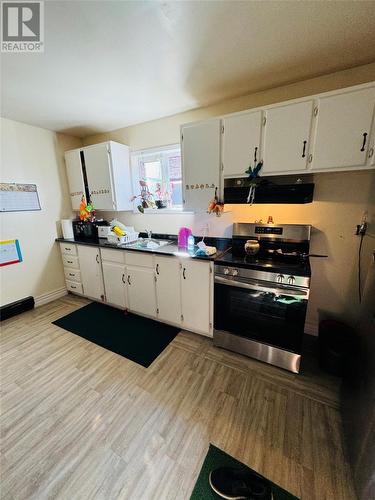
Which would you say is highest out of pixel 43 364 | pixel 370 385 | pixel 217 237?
pixel 217 237

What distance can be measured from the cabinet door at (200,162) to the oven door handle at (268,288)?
2.68 ft

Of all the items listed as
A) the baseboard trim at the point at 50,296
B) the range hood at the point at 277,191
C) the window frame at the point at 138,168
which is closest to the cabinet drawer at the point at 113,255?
the window frame at the point at 138,168

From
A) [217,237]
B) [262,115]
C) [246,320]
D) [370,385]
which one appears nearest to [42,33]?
[262,115]

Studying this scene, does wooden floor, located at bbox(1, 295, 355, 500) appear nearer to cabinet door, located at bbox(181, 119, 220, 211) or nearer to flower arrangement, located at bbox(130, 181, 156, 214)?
cabinet door, located at bbox(181, 119, 220, 211)

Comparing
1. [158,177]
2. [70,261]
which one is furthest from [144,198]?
[70,261]

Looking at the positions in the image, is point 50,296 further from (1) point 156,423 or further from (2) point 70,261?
(1) point 156,423

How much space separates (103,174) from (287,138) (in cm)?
230

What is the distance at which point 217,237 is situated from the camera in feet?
8.15

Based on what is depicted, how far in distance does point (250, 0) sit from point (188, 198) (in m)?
1.43

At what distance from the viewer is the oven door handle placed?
5.15 ft

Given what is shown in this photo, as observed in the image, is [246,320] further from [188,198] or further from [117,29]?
[117,29]

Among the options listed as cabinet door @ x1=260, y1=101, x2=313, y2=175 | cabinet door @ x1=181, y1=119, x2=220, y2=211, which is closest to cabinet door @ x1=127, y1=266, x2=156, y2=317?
cabinet door @ x1=181, y1=119, x2=220, y2=211

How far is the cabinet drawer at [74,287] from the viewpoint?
3146mm

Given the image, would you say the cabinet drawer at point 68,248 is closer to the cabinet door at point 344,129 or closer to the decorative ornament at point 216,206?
the decorative ornament at point 216,206
